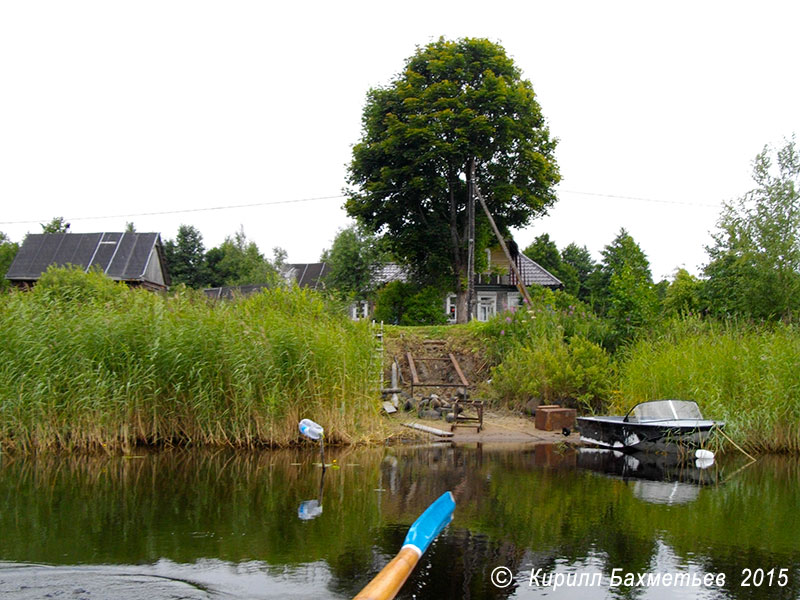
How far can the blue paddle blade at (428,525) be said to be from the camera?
5344mm

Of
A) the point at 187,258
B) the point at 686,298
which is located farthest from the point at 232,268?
the point at 686,298

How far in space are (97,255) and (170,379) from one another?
36.6 m

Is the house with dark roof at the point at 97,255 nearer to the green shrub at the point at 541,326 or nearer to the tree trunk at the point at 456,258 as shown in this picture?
the tree trunk at the point at 456,258

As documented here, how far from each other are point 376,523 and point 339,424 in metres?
5.58

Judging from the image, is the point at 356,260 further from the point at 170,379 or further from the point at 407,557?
the point at 407,557

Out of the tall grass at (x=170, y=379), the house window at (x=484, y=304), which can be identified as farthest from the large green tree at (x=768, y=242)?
the house window at (x=484, y=304)

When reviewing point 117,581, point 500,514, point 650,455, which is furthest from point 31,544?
point 650,455

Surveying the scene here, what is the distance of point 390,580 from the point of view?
434cm

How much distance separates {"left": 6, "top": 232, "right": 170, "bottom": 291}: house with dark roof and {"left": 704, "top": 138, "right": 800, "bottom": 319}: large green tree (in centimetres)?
3424

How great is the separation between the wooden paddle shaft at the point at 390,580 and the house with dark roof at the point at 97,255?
42211mm

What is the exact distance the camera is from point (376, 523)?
820 centimetres

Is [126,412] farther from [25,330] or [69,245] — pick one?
[69,245]

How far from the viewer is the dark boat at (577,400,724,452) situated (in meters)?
13.8

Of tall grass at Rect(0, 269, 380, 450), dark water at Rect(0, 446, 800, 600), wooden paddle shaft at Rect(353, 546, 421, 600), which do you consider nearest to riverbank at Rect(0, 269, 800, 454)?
tall grass at Rect(0, 269, 380, 450)
